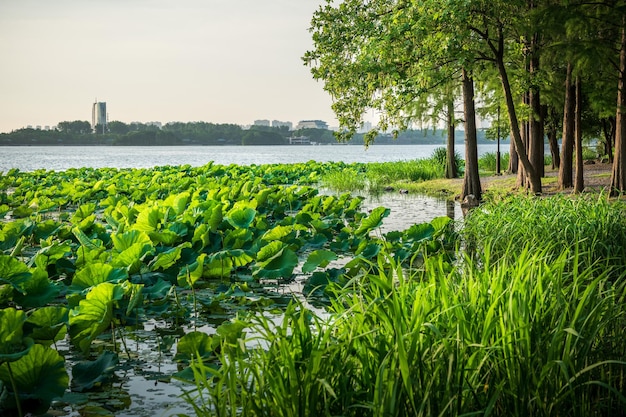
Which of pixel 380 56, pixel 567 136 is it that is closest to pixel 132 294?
pixel 380 56

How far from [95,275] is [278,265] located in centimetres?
181

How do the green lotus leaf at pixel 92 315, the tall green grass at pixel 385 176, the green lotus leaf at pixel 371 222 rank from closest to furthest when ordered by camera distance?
the green lotus leaf at pixel 92 315, the green lotus leaf at pixel 371 222, the tall green grass at pixel 385 176

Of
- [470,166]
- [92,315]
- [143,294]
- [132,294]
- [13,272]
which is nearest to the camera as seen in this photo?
[92,315]

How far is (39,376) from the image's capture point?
11.5ft

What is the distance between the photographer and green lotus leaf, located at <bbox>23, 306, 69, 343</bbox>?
13.7ft

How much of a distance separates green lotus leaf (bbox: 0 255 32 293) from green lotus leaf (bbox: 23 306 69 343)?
637mm

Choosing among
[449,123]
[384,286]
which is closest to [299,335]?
[384,286]

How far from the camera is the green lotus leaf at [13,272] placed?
4.71 m

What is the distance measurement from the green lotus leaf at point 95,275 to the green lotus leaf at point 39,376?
5.62 feet

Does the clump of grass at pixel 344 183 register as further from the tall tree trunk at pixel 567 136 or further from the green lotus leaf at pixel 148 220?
the green lotus leaf at pixel 148 220

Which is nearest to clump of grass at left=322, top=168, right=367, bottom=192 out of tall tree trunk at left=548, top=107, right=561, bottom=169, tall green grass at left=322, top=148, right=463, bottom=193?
tall green grass at left=322, top=148, right=463, bottom=193

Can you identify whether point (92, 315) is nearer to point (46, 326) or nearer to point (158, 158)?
point (46, 326)

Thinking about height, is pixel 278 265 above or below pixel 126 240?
below

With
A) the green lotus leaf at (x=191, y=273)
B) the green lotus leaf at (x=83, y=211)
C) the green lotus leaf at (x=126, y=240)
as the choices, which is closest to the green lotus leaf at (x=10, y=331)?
the green lotus leaf at (x=191, y=273)
